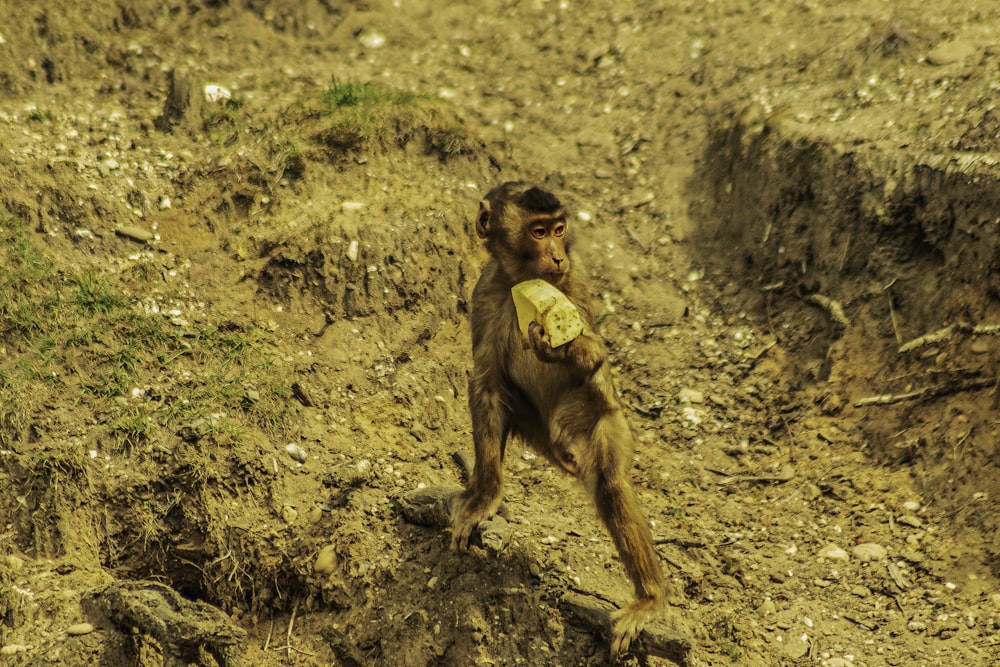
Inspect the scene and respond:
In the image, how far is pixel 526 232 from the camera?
5367 millimetres

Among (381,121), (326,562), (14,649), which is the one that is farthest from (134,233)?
(14,649)

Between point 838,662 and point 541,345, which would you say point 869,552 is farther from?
point 541,345

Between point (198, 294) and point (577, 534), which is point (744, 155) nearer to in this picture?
point (577, 534)

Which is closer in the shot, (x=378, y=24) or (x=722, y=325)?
(x=722, y=325)

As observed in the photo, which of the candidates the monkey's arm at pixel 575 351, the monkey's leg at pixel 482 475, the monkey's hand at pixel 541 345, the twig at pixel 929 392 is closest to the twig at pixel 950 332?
the twig at pixel 929 392

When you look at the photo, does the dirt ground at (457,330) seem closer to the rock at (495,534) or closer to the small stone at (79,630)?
the small stone at (79,630)

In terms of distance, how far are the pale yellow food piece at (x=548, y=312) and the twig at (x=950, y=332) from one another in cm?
231

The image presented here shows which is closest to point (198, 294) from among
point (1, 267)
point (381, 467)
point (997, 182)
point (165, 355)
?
point (165, 355)

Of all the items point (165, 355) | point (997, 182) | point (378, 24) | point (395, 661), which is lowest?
point (395, 661)

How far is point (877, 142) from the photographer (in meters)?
6.71

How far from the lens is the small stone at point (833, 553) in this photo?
5699mm

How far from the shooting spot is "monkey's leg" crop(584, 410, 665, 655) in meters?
4.78

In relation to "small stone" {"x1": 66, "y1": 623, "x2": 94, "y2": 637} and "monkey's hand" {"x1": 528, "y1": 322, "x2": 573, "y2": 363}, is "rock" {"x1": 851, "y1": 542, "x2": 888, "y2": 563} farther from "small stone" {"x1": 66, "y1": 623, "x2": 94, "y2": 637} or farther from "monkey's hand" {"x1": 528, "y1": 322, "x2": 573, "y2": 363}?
"small stone" {"x1": 66, "y1": 623, "x2": 94, "y2": 637}

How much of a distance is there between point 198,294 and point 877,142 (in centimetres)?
469
